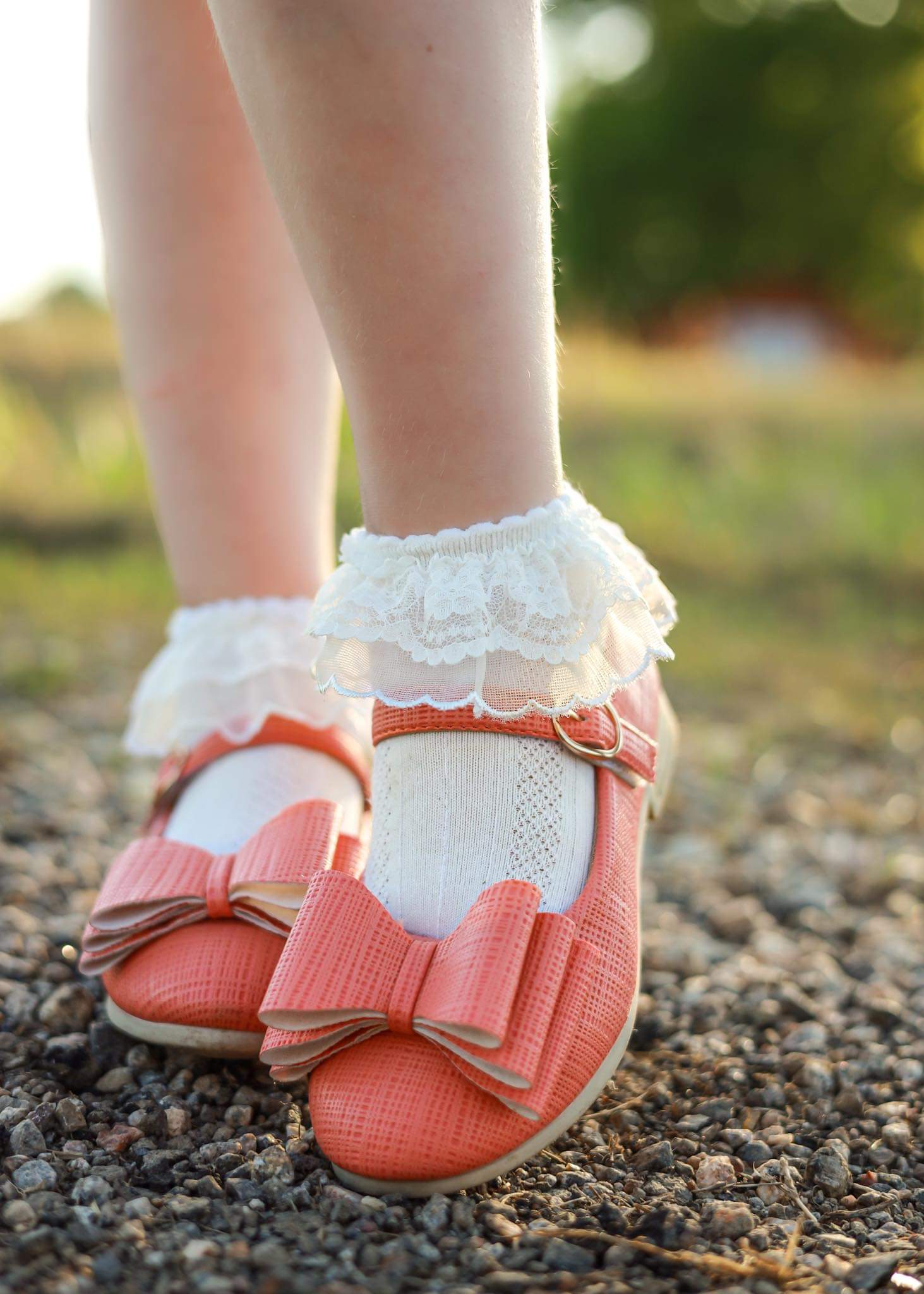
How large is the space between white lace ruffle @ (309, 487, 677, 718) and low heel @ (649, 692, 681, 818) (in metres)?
0.22

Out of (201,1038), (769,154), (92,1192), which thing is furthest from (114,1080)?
(769,154)

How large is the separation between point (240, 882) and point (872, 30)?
688 inches

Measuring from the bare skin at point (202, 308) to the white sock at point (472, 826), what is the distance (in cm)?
39

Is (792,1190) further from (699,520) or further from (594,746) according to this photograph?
(699,520)

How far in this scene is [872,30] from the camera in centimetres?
1538

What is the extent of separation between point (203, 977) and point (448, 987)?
0.25m

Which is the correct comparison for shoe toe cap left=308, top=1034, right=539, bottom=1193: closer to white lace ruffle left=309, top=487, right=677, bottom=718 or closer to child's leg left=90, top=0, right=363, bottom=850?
white lace ruffle left=309, top=487, right=677, bottom=718

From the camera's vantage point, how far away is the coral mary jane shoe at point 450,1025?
0.78m

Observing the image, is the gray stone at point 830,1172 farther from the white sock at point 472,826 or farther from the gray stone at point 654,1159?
the white sock at point 472,826

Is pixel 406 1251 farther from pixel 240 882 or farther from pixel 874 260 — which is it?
pixel 874 260

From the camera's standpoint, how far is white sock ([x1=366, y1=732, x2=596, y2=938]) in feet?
2.99

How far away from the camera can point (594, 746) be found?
976mm

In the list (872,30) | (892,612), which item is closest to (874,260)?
(872,30)

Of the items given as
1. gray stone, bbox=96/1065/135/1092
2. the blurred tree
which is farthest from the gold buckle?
the blurred tree
